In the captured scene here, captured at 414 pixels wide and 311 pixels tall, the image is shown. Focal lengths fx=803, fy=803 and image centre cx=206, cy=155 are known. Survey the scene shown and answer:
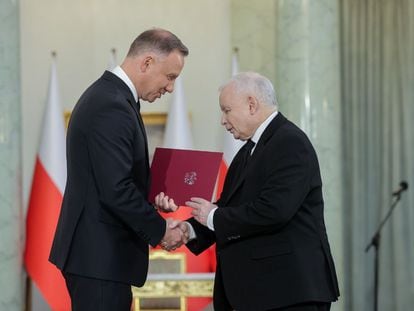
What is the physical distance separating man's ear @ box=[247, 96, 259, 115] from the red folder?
373 millimetres

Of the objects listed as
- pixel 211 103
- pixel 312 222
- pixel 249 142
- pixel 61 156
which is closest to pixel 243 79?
pixel 249 142

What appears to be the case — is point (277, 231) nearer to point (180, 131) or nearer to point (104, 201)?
point (104, 201)

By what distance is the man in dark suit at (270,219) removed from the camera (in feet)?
11.8

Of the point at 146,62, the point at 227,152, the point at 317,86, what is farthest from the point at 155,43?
the point at 227,152

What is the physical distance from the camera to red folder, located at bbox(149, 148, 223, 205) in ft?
13.4

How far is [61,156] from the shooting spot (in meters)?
7.36

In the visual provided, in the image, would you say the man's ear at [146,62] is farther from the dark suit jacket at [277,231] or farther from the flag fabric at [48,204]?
the flag fabric at [48,204]

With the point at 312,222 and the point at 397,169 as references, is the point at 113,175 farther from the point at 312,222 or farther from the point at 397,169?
the point at 397,169

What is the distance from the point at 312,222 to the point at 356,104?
15.5ft

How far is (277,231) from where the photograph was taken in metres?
3.64

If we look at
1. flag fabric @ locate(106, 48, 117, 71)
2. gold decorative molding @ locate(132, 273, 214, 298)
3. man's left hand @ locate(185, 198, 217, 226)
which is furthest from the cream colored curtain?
man's left hand @ locate(185, 198, 217, 226)

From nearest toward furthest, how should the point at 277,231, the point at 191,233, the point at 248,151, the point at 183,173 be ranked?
the point at 277,231, the point at 248,151, the point at 183,173, the point at 191,233

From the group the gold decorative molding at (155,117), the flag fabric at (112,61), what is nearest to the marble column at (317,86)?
the gold decorative molding at (155,117)

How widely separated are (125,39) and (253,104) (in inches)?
183
